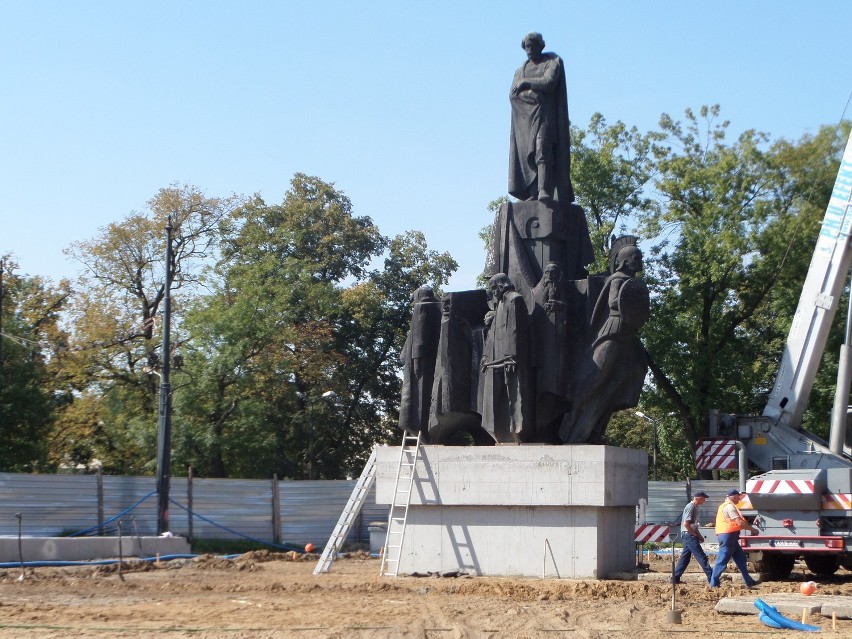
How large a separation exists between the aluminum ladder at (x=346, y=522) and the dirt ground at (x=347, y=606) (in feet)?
1.21

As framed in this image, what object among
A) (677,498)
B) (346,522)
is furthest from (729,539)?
(677,498)

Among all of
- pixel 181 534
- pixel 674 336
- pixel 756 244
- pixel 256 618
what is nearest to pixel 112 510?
pixel 181 534

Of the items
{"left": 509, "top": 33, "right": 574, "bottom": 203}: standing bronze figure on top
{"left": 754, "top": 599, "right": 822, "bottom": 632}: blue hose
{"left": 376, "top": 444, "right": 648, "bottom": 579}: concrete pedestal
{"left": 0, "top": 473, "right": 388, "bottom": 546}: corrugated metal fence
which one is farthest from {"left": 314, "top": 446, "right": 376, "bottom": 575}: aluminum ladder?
{"left": 754, "top": 599, "right": 822, "bottom": 632}: blue hose

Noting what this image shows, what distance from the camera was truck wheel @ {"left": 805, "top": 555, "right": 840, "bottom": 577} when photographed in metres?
19.0

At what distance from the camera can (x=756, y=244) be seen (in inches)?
1340

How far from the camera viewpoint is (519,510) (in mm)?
18281

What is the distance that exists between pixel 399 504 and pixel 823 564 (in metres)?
7.08

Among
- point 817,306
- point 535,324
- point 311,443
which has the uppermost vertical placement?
point 817,306

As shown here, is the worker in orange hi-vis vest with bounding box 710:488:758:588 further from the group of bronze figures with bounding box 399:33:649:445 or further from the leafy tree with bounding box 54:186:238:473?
the leafy tree with bounding box 54:186:238:473

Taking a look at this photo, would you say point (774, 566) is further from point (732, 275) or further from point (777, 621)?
point (732, 275)

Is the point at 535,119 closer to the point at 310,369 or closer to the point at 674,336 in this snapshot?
the point at 674,336

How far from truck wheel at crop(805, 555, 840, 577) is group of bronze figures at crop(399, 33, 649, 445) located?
4.02m

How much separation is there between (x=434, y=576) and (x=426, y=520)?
3.10 ft

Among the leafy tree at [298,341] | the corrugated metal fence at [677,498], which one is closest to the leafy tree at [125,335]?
the leafy tree at [298,341]
